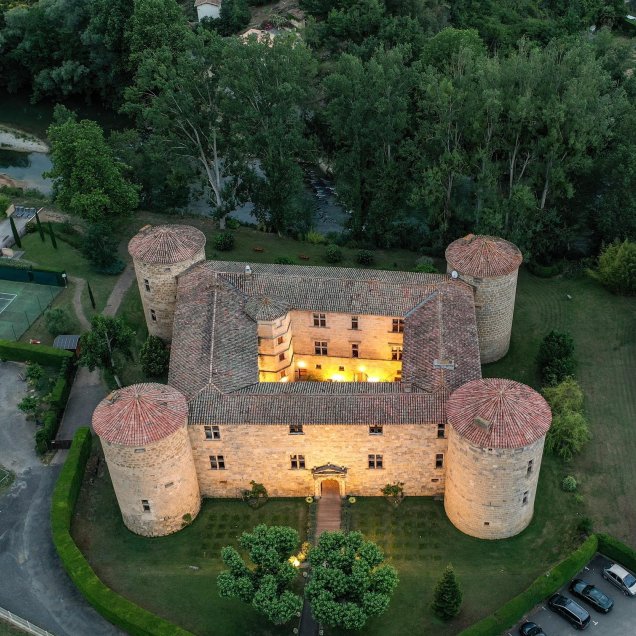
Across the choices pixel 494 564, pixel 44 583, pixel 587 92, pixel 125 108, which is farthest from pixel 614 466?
pixel 125 108

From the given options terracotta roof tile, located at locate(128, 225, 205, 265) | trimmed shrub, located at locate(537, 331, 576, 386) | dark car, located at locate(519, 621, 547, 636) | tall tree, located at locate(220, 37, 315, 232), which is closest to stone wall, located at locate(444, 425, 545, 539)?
dark car, located at locate(519, 621, 547, 636)

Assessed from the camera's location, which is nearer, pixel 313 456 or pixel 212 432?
pixel 212 432

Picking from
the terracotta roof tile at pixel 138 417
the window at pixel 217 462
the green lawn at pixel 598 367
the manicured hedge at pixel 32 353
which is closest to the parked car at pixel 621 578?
the green lawn at pixel 598 367

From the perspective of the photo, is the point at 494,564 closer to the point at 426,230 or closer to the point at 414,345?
the point at 414,345

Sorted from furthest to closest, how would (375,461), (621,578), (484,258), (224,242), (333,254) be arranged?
(224,242) → (333,254) → (484,258) → (375,461) → (621,578)

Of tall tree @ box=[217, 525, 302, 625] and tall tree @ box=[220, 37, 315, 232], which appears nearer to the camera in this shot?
tall tree @ box=[217, 525, 302, 625]

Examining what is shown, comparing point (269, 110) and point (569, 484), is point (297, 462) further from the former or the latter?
point (269, 110)

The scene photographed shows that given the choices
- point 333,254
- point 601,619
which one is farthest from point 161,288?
point 601,619

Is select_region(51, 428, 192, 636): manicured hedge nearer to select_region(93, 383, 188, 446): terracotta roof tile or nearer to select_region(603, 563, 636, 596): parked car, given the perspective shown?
select_region(93, 383, 188, 446): terracotta roof tile
